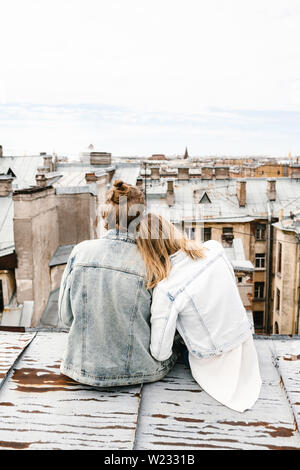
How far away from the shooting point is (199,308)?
248 cm

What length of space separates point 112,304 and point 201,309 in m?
0.51

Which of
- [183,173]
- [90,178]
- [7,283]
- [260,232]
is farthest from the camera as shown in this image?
[183,173]

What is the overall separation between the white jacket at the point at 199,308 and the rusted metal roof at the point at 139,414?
280mm

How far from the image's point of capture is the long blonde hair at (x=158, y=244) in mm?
2564

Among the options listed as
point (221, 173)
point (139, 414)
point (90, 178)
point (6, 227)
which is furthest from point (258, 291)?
point (139, 414)

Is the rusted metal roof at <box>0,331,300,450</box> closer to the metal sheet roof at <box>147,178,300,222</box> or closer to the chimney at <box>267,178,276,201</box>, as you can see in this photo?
the metal sheet roof at <box>147,178,300,222</box>

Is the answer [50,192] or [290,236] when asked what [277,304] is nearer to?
[290,236]

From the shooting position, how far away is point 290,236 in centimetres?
1891

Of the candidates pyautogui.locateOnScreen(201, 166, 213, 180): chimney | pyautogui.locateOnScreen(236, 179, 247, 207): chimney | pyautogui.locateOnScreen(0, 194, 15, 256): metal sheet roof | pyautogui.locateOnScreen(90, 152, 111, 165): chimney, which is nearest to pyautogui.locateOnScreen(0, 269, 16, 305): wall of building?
pyautogui.locateOnScreen(0, 194, 15, 256): metal sheet roof

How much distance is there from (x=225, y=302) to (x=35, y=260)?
7.65m

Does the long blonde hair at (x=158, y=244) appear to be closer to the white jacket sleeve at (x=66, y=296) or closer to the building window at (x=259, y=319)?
the white jacket sleeve at (x=66, y=296)

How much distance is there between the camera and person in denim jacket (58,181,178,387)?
2551 mm

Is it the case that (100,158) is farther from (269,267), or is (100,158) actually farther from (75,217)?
(75,217)
